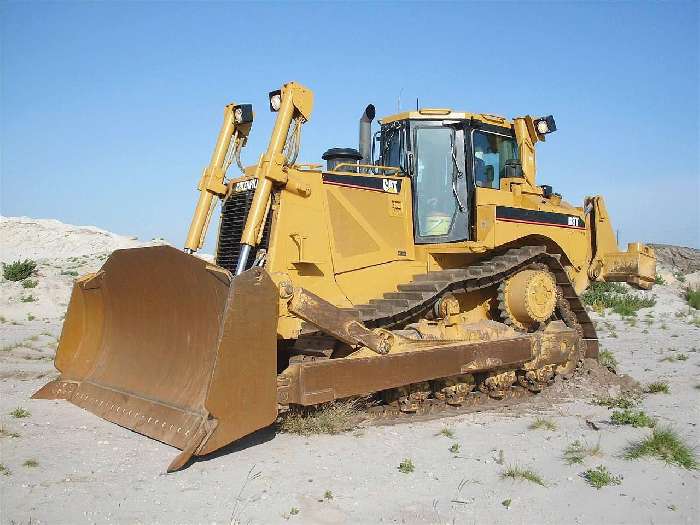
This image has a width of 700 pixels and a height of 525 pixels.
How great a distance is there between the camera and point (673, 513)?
4457mm

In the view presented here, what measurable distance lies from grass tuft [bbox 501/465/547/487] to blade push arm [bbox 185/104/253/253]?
421 cm

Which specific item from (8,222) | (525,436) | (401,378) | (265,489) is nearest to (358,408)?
(401,378)

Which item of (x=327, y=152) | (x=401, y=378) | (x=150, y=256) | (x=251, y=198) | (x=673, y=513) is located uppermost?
(x=327, y=152)

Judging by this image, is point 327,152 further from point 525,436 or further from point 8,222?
point 8,222

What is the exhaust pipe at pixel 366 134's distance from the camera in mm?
8609

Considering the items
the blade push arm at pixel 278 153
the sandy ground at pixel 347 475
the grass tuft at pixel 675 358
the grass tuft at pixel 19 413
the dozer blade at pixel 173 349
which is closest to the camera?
the sandy ground at pixel 347 475

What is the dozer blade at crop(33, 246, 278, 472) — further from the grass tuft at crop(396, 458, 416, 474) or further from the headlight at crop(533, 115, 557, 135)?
the headlight at crop(533, 115, 557, 135)

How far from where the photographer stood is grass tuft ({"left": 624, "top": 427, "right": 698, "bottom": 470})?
17.7 ft

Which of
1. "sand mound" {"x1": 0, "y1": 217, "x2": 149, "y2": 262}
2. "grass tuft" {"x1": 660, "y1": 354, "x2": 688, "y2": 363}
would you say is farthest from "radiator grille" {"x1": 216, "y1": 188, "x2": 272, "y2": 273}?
"sand mound" {"x1": 0, "y1": 217, "x2": 149, "y2": 262}

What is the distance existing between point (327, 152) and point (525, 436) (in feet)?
13.5

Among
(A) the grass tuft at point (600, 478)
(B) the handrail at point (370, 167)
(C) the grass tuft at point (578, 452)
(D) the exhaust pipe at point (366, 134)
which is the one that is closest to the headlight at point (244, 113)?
(B) the handrail at point (370, 167)

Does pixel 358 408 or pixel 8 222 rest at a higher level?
pixel 8 222

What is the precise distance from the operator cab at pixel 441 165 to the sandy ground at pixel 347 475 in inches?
92.7

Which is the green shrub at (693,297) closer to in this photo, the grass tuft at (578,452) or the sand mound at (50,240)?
the grass tuft at (578,452)
